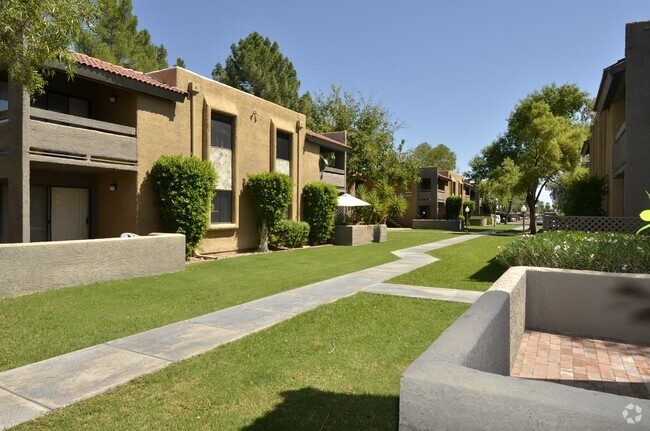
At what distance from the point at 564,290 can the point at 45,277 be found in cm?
1049

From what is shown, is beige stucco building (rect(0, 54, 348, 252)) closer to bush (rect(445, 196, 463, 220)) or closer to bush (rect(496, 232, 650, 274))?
bush (rect(496, 232, 650, 274))

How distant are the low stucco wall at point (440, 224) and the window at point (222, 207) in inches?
1221

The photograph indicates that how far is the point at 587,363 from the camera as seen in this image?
5293 millimetres

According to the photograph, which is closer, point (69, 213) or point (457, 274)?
point (457, 274)

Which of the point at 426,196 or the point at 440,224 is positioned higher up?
the point at 426,196

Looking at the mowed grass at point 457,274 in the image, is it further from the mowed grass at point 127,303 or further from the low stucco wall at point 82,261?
the low stucco wall at point 82,261

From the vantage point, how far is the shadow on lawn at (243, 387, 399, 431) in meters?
3.61

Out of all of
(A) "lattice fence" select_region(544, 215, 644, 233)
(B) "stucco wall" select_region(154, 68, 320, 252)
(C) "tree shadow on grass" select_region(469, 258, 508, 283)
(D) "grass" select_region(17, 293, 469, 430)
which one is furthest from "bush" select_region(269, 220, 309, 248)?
(D) "grass" select_region(17, 293, 469, 430)

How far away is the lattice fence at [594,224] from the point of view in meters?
14.6

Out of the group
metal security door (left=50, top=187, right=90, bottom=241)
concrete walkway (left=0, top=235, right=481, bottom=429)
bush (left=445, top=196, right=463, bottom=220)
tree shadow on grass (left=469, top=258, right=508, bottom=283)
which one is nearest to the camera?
concrete walkway (left=0, top=235, right=481, bottom=429)

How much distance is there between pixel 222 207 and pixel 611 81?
16.9m

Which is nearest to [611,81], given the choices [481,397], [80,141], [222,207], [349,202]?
[349,202]

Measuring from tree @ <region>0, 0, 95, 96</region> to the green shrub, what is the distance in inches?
422

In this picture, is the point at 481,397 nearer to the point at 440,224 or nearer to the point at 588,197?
the point at 588,197
